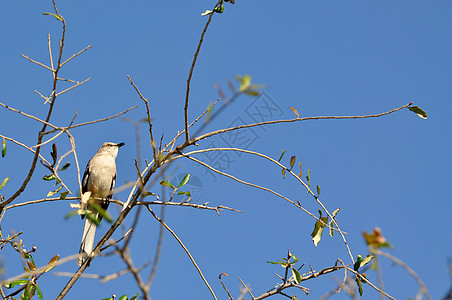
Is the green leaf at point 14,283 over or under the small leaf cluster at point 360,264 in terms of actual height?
over

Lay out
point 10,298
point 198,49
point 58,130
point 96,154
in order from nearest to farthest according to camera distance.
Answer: point 198,49 < point 58,130 < point 10,298 < point 96,154

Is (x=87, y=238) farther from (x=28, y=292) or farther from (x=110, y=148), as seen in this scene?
(x=110, y=148)

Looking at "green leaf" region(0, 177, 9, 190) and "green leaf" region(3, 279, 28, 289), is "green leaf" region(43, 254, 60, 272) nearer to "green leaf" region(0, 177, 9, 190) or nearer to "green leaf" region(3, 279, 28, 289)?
"green leaf" region(3, 279, 28, 289)

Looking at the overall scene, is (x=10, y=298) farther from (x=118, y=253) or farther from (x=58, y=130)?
(x=118, y=253)

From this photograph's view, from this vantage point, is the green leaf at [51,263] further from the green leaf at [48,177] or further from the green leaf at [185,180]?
the green leaf at [185,180]

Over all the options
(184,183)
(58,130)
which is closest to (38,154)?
(58,130)

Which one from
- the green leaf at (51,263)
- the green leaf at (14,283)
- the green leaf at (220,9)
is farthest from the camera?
the green leaf at (14,283)

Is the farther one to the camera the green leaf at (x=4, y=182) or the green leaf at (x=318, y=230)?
the green leaf at (x=4, y=182)

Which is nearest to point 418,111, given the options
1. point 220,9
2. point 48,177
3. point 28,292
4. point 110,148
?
point 220,9

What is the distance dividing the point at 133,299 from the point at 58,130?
141 cm

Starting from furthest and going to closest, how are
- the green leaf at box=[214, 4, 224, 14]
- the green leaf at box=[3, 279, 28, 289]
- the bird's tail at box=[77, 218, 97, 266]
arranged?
the bird's tail at box=[77, 218, 97, 266] < the green leaf at box=[3, 279, 28, 289] < the green leaf at box=[214, 4, 224, 14]

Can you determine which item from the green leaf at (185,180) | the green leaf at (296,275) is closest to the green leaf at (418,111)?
the green leaf at (296,275)

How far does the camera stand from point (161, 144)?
332cm

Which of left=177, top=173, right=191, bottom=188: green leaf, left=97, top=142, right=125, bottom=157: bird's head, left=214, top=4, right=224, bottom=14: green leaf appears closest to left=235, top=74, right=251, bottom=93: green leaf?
left=214, top=4, right=224, bottom=14: green leaf
